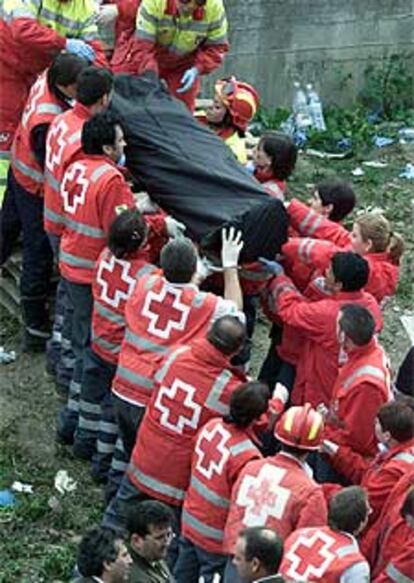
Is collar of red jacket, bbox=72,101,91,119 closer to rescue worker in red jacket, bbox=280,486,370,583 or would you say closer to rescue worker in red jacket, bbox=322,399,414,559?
rescue worker in red jacket, bbox=322,399,414,559

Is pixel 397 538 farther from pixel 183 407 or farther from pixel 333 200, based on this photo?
pixel 333 200

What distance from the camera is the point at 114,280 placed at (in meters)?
7.70

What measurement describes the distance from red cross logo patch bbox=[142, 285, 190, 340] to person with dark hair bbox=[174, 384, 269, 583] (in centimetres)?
41

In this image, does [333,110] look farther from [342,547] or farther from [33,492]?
[342,547]

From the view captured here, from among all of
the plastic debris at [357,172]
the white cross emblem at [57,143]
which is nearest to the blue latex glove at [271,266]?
the white cross emblem at [57,143]

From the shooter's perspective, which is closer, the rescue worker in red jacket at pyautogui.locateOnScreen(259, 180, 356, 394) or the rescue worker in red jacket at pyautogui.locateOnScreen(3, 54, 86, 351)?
the rescue worker in red jacket at pyautogui.locateOnScreen(259, 180, 356, 394)

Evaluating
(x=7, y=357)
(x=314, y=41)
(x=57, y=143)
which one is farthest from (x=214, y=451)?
(x=314, y=41)

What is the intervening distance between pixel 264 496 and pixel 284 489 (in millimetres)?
90

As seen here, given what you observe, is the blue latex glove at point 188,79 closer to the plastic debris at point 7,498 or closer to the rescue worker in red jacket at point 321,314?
the rescue worker in red jacket at point 321,314

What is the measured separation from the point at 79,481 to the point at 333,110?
572 cm

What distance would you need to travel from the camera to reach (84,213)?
789 cm

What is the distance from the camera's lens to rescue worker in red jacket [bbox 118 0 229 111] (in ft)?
30.8

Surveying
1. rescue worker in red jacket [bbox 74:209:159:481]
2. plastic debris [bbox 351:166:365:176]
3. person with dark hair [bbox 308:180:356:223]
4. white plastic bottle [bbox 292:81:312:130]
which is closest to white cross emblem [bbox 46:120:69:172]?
rescue worker in red jacket [bbox 74:209:159:481]

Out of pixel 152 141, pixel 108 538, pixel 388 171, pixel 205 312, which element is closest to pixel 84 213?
pixel 152 141
